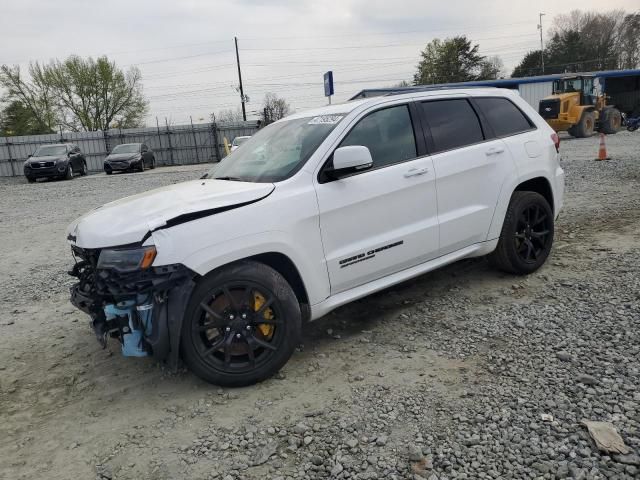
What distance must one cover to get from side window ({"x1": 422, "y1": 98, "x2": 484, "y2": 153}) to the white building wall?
33939 millimetres

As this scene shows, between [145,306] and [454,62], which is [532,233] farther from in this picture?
[454,62]

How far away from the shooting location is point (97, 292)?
333 cm

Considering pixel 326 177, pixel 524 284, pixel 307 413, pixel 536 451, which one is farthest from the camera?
pixel 524 284

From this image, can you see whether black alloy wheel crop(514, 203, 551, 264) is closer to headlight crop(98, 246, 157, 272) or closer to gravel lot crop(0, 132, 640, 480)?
gravel lot crop(0, 132, 640, 480)

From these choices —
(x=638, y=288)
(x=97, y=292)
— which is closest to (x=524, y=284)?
(x=638, y=288)

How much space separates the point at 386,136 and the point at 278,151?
0.86 meters

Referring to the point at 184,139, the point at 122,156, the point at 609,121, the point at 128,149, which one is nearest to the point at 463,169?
the point at 122,156

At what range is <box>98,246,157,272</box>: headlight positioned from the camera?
3.12 meters

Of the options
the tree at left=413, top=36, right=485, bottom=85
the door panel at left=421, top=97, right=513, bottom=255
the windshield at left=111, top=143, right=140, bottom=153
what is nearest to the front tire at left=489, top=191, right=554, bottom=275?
the door panel at left=421, top=97, right=513, bottom=255

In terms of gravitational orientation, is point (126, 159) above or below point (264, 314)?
above

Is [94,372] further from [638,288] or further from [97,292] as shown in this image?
[638,288]

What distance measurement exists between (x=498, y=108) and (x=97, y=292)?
390 centimetres

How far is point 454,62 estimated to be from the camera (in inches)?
2751

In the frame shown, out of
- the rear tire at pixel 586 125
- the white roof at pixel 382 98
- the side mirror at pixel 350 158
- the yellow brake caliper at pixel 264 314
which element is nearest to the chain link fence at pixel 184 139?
the rear tire at pixel 586 125
